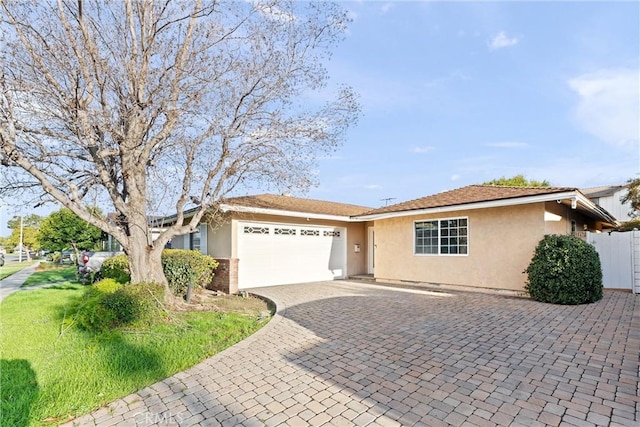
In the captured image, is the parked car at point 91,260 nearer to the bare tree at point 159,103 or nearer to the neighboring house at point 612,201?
the bare tree at point 159,103

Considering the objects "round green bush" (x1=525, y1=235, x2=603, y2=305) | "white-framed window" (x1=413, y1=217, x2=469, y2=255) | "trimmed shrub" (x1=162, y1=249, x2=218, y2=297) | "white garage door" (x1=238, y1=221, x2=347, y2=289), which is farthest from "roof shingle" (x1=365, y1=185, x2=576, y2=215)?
"trimmed shrub" (x1=162, y1=249, x2=218, y2=297)

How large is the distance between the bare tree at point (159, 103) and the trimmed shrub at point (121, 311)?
1577 mm

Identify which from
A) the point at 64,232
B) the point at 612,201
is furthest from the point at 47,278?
the point at 612,201

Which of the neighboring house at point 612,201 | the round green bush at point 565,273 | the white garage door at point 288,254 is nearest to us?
the round green bush at point 565,273

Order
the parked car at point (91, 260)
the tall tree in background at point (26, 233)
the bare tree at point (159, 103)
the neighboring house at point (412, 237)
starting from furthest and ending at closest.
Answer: the tall tree in background at point (26, 233), the parked car at point (91, 260), the neighboring house at point (412, 237), the bare tree at point (159, 103)

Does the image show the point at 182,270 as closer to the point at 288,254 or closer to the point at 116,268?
the point at 116,268

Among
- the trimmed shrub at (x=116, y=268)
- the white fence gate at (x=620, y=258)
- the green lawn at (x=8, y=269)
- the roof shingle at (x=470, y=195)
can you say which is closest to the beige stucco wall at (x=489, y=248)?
the roof shingle at (x=470, y=195)

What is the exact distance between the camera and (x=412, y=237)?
42.7ft

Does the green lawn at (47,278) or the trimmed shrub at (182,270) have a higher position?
the trimmed shrub at (182,270)

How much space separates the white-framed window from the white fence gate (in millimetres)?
4388

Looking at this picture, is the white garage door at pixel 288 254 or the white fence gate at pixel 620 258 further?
the white garage door at pixel 288 254

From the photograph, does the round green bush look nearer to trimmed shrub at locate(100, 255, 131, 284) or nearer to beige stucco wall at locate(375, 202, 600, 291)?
beige stucco wall at locate(375, 202, 600, 291)

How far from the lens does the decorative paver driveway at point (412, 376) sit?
3.29 meters

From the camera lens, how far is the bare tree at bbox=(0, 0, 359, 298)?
6961 millimetres
